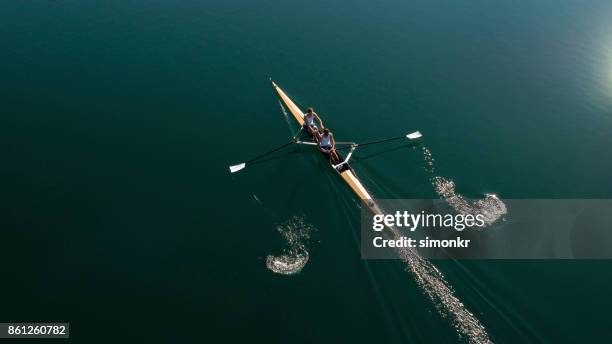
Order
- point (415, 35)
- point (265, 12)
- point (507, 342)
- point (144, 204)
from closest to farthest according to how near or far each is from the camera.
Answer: point (507, 342) < point (144, 204) < point (415, 35) < point (265, 12)

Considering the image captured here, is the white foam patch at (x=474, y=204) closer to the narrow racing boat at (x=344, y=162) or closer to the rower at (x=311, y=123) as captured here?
the narrow racing boat at (x=344, y=162)

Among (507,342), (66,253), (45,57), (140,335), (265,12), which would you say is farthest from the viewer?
(265,12)

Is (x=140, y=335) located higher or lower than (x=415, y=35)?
lower

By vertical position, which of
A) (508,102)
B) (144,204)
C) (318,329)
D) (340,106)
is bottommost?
(318,329)

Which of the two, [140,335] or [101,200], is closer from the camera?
[140,335]

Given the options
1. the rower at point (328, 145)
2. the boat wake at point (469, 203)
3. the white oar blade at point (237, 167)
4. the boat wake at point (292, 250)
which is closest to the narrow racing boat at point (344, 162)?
the white oar blade at point (237, 167)

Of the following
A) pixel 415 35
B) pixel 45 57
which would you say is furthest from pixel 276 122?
pixel 45 57

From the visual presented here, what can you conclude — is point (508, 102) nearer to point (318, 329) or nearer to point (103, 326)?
point (318, 329)

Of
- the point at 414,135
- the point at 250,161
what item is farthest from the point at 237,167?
the point at 414,135
